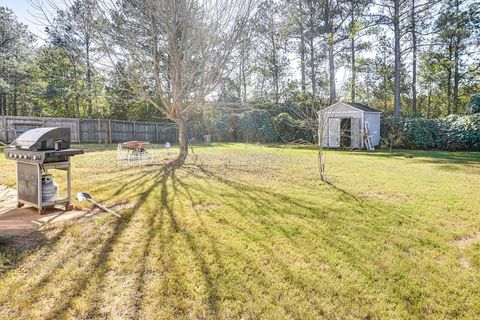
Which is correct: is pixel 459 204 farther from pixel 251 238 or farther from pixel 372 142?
pixel 372 142

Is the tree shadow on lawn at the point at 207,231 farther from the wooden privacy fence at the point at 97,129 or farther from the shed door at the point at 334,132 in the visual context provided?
the wooden privacy fence at the point at 97,129

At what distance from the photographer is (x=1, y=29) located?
18500 millimetres

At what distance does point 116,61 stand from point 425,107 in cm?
2525

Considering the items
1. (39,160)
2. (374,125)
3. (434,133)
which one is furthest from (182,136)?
(434,133)

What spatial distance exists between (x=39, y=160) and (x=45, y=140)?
0.81ft

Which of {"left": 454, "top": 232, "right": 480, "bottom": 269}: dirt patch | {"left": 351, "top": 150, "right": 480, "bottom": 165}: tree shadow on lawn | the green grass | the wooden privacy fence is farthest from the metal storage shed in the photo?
{"left": 454, "top": 232, "right": 480, "bottom": 269}: dirt patch

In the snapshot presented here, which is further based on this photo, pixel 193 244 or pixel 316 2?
pixel 316 2

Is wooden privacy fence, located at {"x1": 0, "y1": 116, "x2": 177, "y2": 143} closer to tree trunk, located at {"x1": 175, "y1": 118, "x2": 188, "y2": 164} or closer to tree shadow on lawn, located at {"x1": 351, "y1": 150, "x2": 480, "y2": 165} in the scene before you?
tree trunk, located at {"x1": 175, "y1": 118, "x2": 188, "y2": 164}

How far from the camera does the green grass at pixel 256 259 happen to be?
2055mm

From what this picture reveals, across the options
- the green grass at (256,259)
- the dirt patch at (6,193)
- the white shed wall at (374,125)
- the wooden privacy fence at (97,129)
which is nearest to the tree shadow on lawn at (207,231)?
the green grass at (256,259)

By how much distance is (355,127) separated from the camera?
48.2 ft

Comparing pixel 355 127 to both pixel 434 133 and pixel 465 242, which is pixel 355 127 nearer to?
pixel 434 133

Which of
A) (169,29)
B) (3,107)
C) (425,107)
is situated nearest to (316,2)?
(425,107)

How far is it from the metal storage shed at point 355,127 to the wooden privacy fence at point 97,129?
9.63 metres
